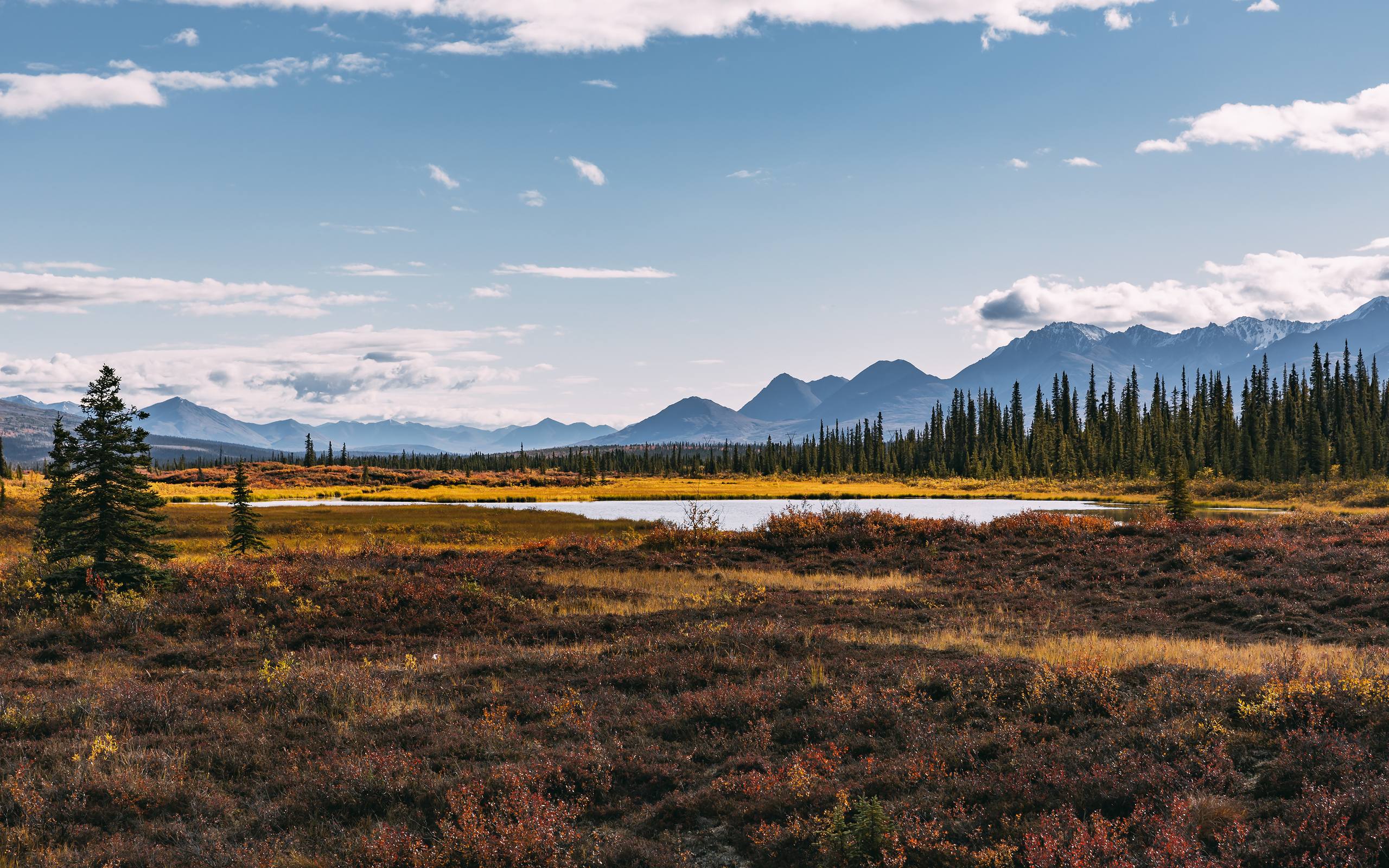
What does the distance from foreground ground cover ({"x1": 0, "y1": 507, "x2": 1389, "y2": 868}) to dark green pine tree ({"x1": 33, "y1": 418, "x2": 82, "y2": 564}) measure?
48.3 inches

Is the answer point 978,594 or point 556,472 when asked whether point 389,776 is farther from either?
point 556,472

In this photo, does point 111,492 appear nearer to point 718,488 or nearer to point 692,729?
point 692,729

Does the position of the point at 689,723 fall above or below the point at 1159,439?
below

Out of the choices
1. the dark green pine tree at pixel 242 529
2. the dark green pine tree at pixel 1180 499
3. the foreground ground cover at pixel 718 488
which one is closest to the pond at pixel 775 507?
the foreground ground cover at pixel 718 488

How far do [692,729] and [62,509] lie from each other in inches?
867

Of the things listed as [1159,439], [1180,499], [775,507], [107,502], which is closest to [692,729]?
[107,502]

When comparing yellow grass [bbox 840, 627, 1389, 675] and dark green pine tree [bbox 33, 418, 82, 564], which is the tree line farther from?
dark green pine tree [bbox 33, 418, 82, 564]

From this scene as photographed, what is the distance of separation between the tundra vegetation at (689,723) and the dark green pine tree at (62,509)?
0.66 m

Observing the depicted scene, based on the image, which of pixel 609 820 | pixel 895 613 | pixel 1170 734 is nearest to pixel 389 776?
pixel 609 820

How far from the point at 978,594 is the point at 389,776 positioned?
20.1 meters

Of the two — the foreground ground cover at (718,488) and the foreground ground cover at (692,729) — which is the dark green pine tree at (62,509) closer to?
the foreground ground cover at (692,729)

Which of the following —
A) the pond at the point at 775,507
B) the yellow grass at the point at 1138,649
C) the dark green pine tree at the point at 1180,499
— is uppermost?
the dark green pine tree at the point at 1180,499

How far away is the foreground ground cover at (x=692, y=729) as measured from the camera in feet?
26.7

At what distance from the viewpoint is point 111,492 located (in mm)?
22797
